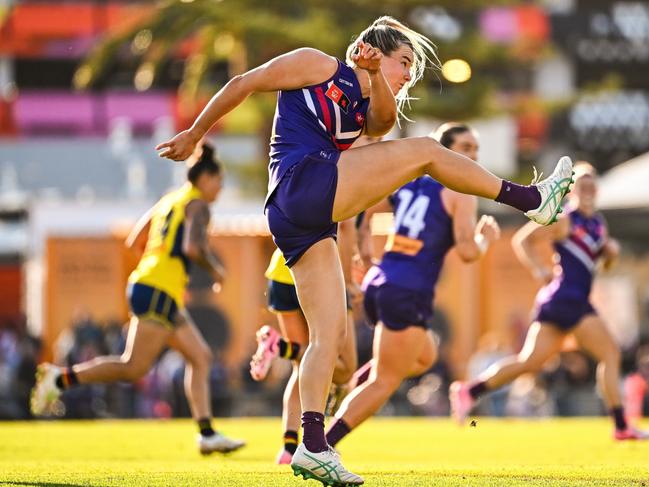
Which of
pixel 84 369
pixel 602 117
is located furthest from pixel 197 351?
pixel 602 117

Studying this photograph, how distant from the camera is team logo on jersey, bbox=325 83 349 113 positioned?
7891 millimetres

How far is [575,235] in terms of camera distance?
13539mm

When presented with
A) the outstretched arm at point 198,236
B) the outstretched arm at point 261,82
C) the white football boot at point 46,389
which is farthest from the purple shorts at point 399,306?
the white football boot at point 46,389

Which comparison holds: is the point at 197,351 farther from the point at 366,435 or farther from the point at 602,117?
the point at 602,117

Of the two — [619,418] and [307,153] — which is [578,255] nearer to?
[619,418]

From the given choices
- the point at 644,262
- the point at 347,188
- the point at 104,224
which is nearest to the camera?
the point at 347,188

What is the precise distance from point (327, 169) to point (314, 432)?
50.5 inches

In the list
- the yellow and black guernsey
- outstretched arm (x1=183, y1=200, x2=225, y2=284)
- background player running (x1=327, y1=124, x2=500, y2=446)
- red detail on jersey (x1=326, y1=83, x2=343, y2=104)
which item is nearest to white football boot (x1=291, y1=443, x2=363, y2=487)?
red detail on jersey (x1=326, y1=83, x2=343, y2=104)

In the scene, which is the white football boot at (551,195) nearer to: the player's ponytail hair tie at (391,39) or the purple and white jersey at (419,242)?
the player's ponytail hair tie at (391,39)

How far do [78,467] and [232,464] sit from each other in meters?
1.03

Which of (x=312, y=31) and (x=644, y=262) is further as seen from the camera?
(x=312, y=31)

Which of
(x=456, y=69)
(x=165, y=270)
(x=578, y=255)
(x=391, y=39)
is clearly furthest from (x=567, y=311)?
(x=456, y=69)

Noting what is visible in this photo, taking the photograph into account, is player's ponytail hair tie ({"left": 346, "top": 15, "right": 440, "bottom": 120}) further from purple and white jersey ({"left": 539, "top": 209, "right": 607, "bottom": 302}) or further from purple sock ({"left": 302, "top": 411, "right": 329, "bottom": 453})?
purple and white jersey ({"left": 539, "top": 209, "right": 607, "bottom": 302})

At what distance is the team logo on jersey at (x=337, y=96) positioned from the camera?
7891 millimetres
